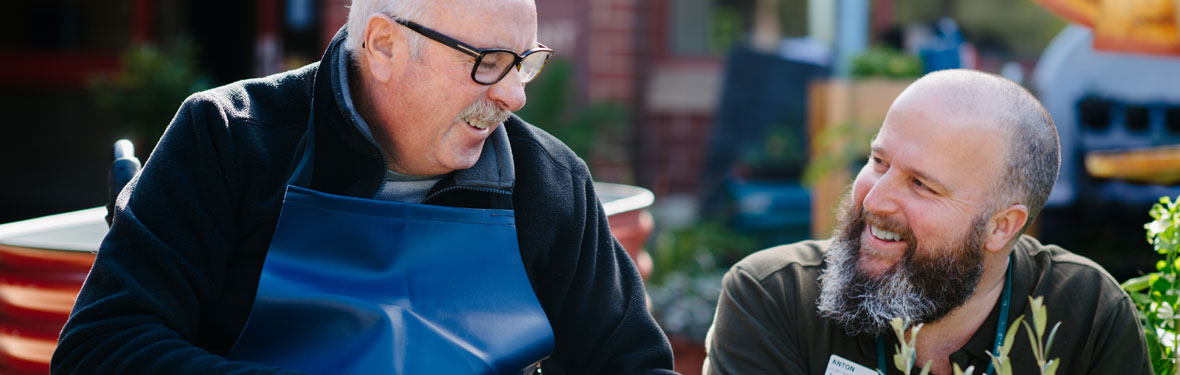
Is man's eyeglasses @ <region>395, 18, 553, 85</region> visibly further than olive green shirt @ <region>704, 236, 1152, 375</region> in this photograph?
No

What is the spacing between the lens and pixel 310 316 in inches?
68.1

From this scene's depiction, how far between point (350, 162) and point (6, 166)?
1163 cm

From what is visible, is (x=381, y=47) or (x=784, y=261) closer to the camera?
(x=381, y=47)

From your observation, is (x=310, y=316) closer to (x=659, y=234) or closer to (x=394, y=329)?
(x=394, y=329)

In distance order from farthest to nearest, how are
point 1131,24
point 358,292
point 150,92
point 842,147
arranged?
point 150,92
point 842,147
point 1131,24
point 358,292

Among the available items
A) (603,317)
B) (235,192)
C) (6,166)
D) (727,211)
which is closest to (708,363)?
(603,317)

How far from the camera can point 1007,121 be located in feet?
6.57

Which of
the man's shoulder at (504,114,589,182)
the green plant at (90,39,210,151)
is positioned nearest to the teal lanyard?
the man's shoulder at (504,114,589,182)

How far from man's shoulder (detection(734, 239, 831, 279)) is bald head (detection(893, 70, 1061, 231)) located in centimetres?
35

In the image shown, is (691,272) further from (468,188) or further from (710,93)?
(468,188)

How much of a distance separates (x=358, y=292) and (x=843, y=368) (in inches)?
35.9

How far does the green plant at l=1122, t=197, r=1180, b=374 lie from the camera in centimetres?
187

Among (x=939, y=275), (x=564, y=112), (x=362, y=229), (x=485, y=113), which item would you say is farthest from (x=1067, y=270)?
(x=564, y=112)

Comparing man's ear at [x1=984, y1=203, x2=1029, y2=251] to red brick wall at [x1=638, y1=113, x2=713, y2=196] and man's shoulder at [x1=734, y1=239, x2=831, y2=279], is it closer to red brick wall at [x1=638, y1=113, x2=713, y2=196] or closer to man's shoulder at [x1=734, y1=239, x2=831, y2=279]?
man's shoulder at [x1=734, y1=239, x2=831, y2=279]
